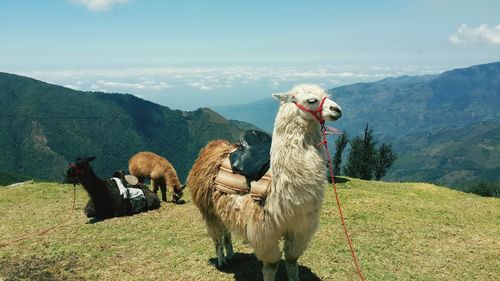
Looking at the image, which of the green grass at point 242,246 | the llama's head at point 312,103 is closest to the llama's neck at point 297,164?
the llama's head at point 312,103

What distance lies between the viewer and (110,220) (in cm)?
1395

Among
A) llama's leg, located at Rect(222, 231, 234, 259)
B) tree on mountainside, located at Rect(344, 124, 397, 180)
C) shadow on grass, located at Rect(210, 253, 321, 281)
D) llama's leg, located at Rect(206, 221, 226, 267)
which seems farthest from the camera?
tree on mountainside, located at Rect(344, 124, 397, 180)

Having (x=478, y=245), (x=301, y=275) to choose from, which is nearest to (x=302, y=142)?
(x=301, y=275)

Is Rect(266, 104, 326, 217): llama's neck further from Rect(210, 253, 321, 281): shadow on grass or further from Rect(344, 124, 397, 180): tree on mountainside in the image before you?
Rect(344, 124, 397, 180): tree on mountainside

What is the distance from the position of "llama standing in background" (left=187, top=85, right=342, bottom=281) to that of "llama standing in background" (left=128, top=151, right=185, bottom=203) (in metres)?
9.27

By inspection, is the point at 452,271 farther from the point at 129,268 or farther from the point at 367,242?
the point at 129,268

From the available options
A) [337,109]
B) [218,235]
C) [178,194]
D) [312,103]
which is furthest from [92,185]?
[337,109]

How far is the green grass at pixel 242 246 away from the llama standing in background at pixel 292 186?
1.89m

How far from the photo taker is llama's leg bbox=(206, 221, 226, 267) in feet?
29.1

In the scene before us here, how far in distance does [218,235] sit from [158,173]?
8297mm

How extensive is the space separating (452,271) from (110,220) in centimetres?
1104

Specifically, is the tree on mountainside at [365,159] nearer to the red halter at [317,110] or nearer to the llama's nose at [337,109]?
the red halter at [317,110]

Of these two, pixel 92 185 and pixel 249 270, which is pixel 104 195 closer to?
pixel 92 185

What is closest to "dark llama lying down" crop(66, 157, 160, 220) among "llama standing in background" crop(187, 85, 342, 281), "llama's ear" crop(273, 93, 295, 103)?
"llama standing in background" crop(187, 85, 342, 281)
